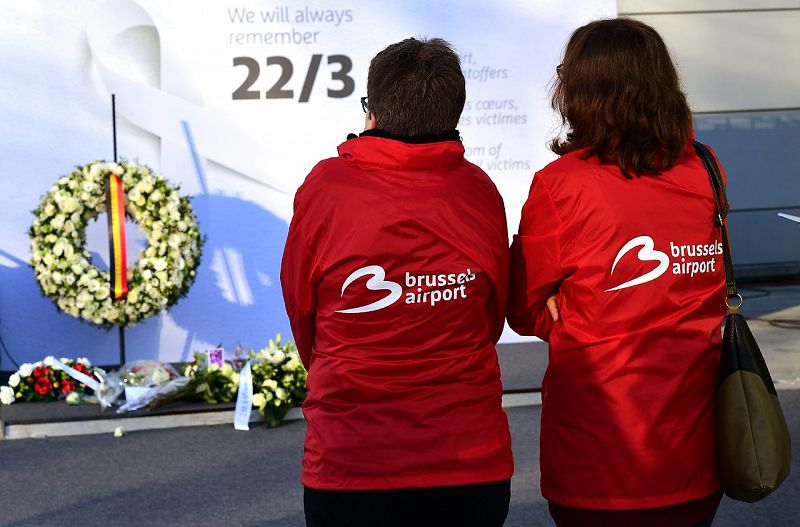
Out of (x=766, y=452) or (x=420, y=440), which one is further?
(x=766, y=452)

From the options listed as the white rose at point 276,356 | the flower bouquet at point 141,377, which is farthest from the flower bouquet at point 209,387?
the white rose at point 276,356

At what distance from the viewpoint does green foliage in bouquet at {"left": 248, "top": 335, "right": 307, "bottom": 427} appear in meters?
6.92

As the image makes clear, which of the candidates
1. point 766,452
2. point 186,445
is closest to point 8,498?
point 186,445

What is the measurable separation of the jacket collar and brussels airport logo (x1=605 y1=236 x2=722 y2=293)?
46cm

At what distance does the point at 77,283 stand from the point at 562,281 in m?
5.68

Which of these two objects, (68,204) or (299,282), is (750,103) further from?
(299,282)

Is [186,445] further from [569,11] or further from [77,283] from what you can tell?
[569,11]

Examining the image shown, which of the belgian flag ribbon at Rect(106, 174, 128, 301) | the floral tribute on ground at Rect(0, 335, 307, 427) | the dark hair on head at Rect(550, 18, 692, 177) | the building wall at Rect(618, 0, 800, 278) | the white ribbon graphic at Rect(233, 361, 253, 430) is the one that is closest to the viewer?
the dark hair on head at Rect(550, 18, 692, 177)

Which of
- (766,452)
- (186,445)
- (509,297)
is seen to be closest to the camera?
(766,452)

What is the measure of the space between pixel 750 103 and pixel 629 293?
12.2m

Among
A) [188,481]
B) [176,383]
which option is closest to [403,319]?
[188,481]

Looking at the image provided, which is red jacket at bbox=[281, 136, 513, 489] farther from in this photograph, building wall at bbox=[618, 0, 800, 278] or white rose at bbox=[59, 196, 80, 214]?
building wall at bbox=[618, 0, 800, 278]

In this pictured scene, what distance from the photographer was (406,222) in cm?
236

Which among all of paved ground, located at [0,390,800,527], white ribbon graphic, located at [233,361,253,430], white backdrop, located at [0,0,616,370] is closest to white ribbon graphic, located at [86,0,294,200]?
white backdrop, located at [0,0,616,370]
